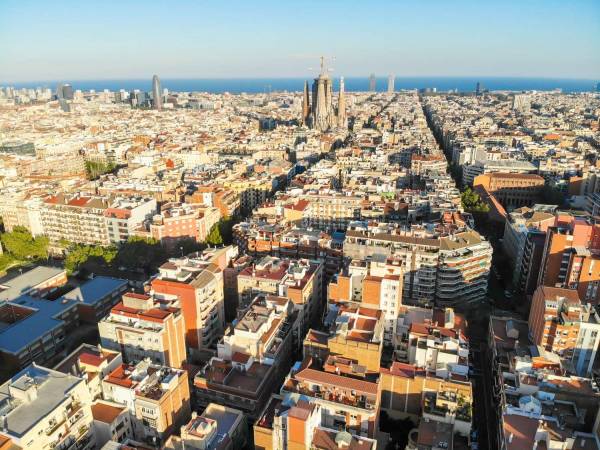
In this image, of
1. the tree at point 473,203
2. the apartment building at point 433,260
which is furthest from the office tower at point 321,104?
the apartment building at point 433,260

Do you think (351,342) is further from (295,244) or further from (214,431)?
(295,244)

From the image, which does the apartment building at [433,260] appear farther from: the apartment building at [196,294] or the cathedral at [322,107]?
the cathedral at [322,107]

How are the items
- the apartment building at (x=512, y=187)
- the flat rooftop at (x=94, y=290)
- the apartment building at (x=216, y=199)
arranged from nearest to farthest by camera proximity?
the flat rooftop at (x=94, y=290)
the apartment building at (x=216, y=199)
the apartment building at (x=512, y=187)

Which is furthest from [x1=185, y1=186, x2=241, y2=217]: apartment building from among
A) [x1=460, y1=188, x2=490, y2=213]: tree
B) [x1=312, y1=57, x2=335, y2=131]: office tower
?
[x1=312, y1=57, x2=335, y2=131]: office tower

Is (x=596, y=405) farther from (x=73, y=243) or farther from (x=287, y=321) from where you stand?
(x=73, y=243)

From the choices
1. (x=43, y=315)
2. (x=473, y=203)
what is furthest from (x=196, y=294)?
(x=473, y=203)

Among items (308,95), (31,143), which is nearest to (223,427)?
(31,143)
